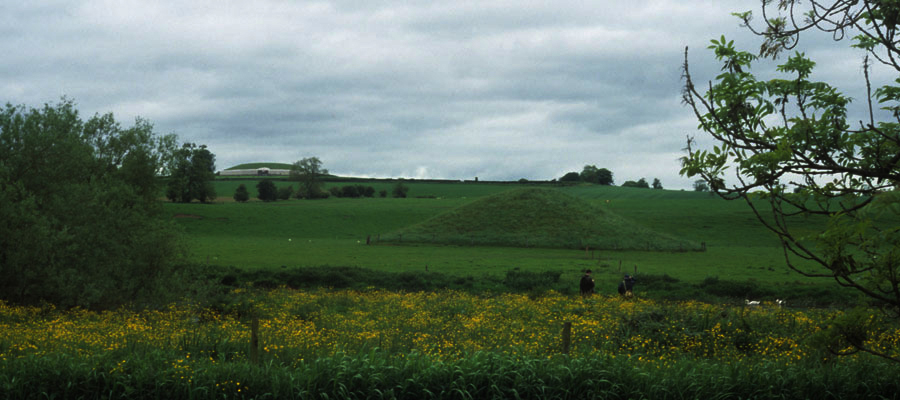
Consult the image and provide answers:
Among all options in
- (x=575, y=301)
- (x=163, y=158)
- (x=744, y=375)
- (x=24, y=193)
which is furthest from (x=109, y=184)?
(x=744, y=375)

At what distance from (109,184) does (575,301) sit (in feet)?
69.4

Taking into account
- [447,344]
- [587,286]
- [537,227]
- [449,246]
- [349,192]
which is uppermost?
[349,192]

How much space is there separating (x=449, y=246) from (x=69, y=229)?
50.0 m

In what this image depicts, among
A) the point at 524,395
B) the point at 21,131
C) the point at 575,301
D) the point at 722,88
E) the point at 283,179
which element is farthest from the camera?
the point at 283,179

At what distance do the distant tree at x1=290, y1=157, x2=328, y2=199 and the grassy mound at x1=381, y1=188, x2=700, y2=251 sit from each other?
7022cm

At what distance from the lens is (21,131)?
2453 centimetres

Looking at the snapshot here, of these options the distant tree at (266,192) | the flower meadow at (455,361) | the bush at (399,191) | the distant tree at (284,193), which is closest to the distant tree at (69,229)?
the flower meadow at (455,361)

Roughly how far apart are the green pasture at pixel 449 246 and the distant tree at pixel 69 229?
2.78m

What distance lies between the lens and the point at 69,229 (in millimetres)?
22500

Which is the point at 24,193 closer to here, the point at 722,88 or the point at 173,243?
the point at 173,243

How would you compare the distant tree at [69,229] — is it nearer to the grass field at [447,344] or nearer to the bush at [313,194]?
the grass field at [447,344]

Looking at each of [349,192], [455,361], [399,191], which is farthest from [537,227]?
[349,192]

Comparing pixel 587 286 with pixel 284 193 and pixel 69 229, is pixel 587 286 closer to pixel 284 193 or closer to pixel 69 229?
pixel 69 229

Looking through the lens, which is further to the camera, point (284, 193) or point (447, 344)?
point (284, 193)
